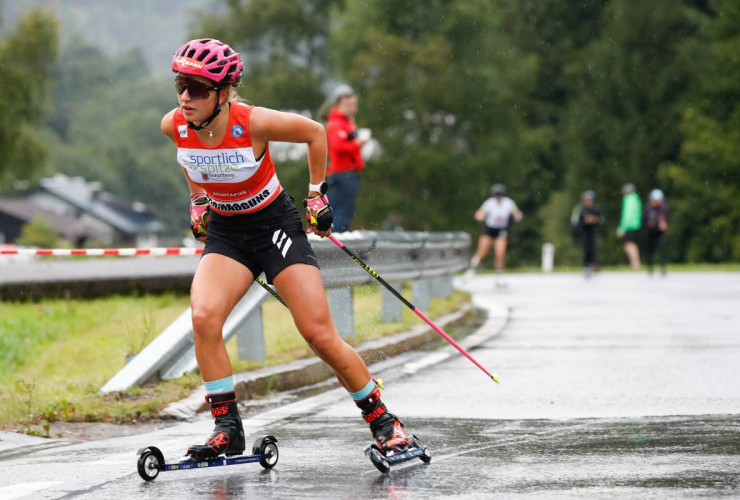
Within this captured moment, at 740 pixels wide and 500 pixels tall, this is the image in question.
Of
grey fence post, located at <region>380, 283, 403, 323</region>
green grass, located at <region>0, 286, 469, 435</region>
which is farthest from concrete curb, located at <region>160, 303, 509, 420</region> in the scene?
grey fence post, located at <region>380, 283, 403, 323</region>

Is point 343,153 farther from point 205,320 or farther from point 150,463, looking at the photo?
point 150,463

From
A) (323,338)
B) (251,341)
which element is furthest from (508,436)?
(251,341)

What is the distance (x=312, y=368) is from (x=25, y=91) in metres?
38.6

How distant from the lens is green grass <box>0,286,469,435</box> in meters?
7.97

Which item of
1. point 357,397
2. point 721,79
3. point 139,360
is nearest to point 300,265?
point 357,397

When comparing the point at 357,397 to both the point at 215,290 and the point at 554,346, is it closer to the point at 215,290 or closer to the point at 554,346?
the point at 215,290

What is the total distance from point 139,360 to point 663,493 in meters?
A: 4.35

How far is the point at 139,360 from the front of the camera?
873cm

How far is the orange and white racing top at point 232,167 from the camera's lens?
5.91 m

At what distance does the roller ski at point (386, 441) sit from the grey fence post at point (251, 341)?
3778 millimetres

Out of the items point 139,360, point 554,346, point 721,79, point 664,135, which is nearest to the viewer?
point 139,360

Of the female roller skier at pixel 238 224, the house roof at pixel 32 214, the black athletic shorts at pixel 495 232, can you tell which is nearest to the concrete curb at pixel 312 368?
the female roller skier at pixel 238 224

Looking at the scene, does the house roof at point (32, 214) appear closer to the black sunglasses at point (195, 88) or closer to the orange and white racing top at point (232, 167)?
the orange and white racing top at point (232, 167)

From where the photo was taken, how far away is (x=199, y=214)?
6.32m
